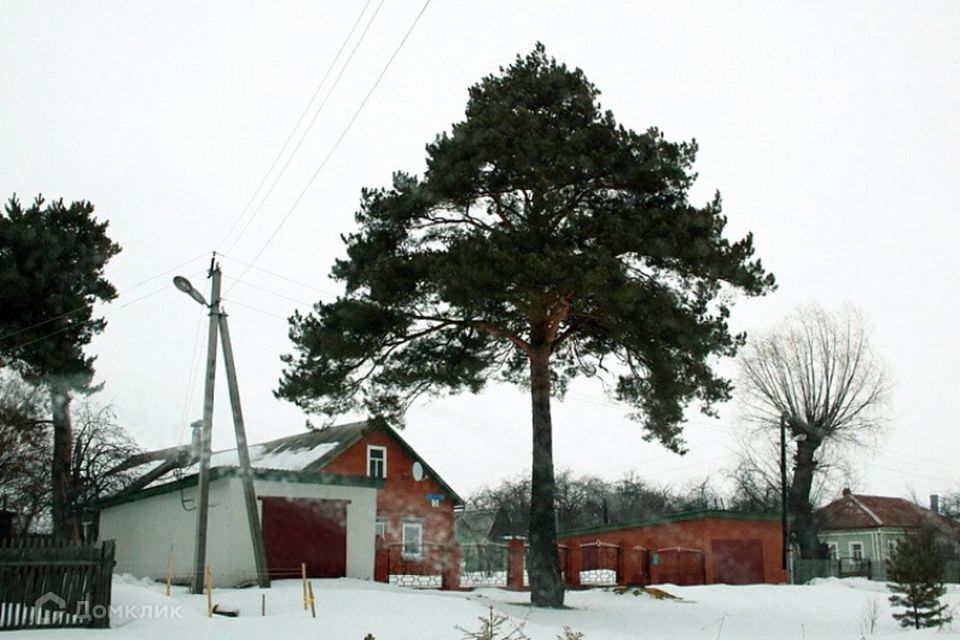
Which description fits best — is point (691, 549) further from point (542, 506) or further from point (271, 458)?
point (542, 506)

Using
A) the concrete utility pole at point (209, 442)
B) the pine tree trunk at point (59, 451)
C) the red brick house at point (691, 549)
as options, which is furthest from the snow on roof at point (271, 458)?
the red brick house at point (691, 549)

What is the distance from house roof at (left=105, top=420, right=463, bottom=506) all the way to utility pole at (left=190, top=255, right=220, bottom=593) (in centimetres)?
841

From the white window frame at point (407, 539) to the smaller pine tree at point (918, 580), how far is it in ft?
62.7

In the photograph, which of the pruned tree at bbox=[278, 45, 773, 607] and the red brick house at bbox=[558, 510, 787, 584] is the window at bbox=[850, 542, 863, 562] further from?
the pruned tree at bbox=[278, 45, 773, 607]

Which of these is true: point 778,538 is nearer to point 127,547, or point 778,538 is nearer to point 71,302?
point 127,547

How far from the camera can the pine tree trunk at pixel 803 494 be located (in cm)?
4378

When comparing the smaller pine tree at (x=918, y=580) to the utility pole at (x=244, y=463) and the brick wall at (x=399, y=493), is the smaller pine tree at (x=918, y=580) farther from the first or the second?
the brick wall at (x=399, y=493)

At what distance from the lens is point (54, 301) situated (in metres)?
28.8

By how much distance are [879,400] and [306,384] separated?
3426 cm

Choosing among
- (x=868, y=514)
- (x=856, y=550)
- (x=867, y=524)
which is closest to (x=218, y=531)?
(x=867, y=524)

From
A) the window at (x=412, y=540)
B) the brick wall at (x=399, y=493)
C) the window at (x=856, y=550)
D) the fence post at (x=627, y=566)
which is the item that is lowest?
the window at (x=856, y=550)

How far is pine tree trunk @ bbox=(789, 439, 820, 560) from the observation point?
4378 centimetres

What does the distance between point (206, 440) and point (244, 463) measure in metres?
1.08

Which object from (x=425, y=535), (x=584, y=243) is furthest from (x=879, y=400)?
(x=584, y=243)
